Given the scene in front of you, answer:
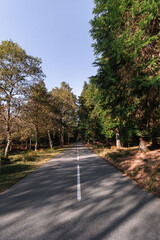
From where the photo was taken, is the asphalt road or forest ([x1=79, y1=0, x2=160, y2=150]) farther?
forest ([x1=79, y1=0, x2=160, y2=150])

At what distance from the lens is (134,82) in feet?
19.5

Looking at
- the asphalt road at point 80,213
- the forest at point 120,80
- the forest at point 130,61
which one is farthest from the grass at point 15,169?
the forest at point 130,61

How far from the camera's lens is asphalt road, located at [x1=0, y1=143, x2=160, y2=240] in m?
2.47

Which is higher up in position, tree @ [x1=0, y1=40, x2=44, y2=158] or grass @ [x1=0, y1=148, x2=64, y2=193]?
tree @ [x1=0, y1=40, x2=44, y2=158]

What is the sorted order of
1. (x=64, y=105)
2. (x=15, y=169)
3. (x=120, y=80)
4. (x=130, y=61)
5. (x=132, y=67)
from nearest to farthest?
(x=130, y=61)
(x=132, y=67)
(x=120, y=80)
(x=15, y=169)
(x=64, y=105)

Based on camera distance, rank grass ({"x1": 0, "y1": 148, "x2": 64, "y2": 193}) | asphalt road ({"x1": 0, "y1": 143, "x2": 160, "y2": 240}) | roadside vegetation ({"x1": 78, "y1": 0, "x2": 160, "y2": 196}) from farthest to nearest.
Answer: grass ({"x1": 0, "y1": 148, "x2": 64, "y2": 193}) < roadside vegetation ({"x1": 78, "y1": 0, "x2": 160, "y2": 196}) < asphalt road ({"x1": 0, "y1": 143, "x2": 160, "y2": 240})

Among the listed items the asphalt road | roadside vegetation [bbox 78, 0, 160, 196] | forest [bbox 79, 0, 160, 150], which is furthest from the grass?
forest [bbox 79, 0, 160, 150]

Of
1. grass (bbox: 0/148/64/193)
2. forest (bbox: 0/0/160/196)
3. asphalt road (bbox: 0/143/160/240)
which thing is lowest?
grass (bbox: 0/148/64/193)

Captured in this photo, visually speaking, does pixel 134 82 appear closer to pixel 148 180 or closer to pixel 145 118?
pixel 145 118

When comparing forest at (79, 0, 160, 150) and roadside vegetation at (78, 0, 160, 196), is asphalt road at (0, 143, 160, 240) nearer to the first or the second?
roadside vegetation at (78, 0, 160, 196)

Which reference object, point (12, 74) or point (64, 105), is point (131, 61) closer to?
point (12, 74)

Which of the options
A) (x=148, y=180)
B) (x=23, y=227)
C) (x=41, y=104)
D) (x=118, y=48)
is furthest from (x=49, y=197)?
(x=41, y=104)

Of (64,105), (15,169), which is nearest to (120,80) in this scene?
(15,169)

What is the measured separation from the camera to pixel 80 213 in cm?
315
